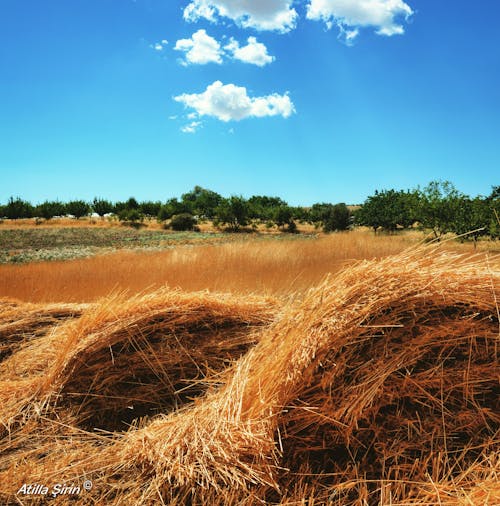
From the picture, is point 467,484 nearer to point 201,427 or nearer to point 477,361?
point 477,361

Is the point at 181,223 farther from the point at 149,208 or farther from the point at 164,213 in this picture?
the point at 149,208

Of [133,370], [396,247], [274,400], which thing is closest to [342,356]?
[274,400]

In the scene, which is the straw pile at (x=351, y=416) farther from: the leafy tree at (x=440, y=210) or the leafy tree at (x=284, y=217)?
the leafy tree at (x=284, y=217)

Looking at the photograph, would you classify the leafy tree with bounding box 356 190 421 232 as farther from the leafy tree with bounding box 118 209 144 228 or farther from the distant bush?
the leafy tree with bounding box 118 209 144 228

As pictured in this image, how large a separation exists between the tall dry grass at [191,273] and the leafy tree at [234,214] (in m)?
34.7

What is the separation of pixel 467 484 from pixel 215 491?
103 centimetres

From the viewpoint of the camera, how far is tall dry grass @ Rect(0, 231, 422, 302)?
5.67m

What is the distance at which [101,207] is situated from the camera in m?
62.7

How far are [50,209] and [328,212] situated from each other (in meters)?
39.4

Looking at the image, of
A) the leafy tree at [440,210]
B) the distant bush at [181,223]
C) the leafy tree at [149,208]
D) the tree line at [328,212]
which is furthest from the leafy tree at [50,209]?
the leafy tree at [440,210]

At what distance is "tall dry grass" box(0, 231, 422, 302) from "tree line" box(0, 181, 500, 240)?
258 centimetres

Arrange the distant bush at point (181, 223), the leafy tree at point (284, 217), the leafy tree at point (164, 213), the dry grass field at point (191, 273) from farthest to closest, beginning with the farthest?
1. the leafy tree at point (164, 213)
2. the leafy tree at point (284, 217)
3. the distant bush at point (181, 223)
4. the dry grass field at point (191, 273)

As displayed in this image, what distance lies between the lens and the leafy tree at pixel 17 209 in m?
52.8

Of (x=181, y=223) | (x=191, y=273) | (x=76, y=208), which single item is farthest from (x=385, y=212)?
(x=76, y=208)
